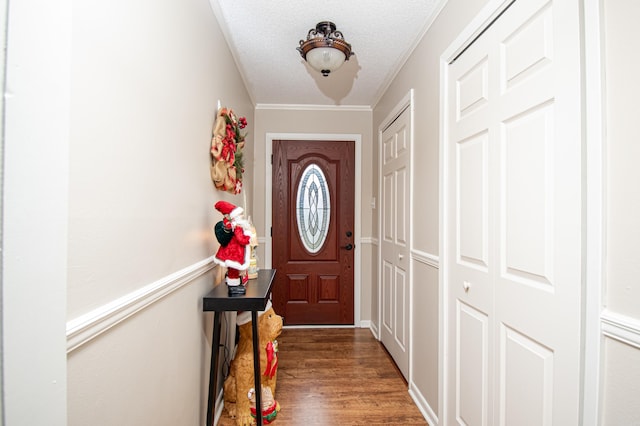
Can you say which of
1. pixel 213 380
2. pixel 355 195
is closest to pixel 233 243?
pixel 213 380

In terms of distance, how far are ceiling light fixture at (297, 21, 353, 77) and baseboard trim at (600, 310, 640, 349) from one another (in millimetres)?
1843

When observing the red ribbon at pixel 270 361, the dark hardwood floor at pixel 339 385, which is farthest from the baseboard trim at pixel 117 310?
the dark hardwood floor at pixel 339 385

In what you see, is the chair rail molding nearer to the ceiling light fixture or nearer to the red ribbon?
the red ribbon

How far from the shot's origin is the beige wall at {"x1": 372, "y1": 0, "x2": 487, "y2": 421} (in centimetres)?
185

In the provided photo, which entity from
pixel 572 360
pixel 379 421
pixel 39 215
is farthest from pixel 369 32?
pixel 379 421

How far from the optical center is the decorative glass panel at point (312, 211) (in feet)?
11.8

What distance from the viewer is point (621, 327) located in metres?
0.80

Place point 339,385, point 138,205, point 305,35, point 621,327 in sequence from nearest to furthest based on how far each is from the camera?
point 621,327, point 138,205, point 305,35, point 339,385

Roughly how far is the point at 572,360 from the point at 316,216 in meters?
2.79

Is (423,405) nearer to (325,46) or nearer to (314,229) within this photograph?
(314,229)

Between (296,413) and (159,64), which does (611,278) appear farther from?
(296,413)

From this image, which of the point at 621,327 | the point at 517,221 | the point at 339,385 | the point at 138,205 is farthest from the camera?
the point at 339,385

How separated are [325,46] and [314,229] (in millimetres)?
2016

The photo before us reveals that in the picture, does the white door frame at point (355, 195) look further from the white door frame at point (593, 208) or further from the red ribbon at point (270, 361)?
the white door frame at point (593, 208)
